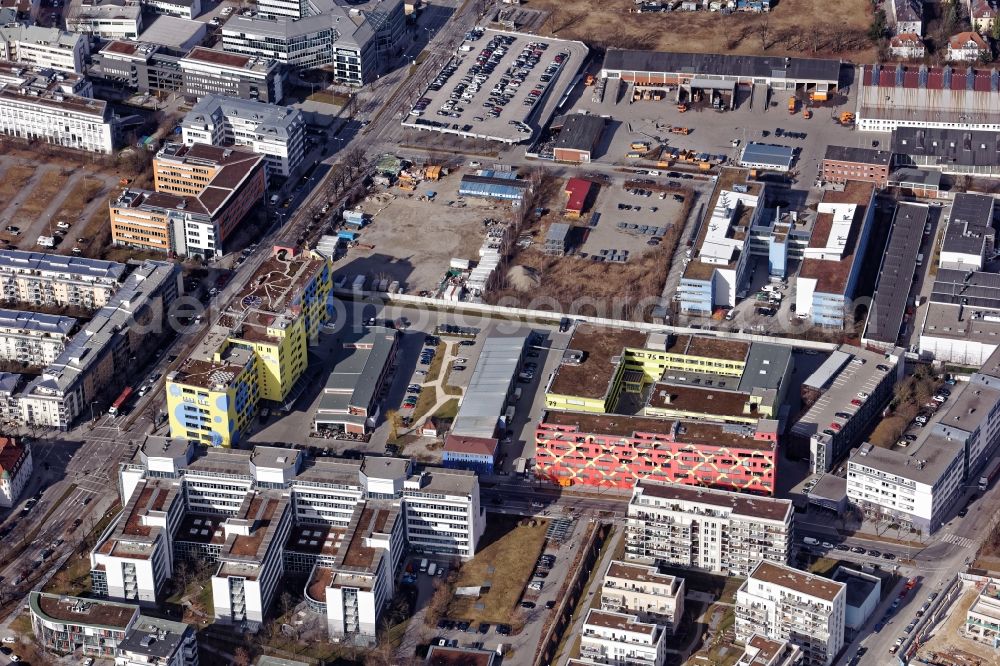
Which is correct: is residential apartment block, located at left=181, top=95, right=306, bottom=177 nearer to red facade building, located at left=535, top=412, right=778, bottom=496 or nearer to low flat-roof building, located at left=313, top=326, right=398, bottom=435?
low flat-roof building, located at left=313, top=326, right=398, bottom=435

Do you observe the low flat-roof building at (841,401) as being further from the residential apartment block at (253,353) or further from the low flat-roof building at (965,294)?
the residential apartment block at (253,353)

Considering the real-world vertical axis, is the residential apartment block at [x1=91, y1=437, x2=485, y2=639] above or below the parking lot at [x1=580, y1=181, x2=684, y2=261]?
below

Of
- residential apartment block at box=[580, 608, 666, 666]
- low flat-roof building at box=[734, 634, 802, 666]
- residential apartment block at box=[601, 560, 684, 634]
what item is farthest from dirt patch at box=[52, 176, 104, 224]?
low flat-roof building at box=[734, 634, 802, 666]

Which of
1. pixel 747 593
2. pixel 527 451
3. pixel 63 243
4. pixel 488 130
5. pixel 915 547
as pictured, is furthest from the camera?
pixel 488 130

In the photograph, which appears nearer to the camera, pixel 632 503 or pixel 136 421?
pixel 632 503

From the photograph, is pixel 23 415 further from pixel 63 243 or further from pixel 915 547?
pixel 915 547

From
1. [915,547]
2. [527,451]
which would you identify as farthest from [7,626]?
[915,547]

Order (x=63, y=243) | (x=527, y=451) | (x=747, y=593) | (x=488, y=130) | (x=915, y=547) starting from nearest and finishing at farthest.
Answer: (x=747, y=593), (x=915, y=547), (x=527, y=451), (x=63, y=243), (x=488, y=130)
